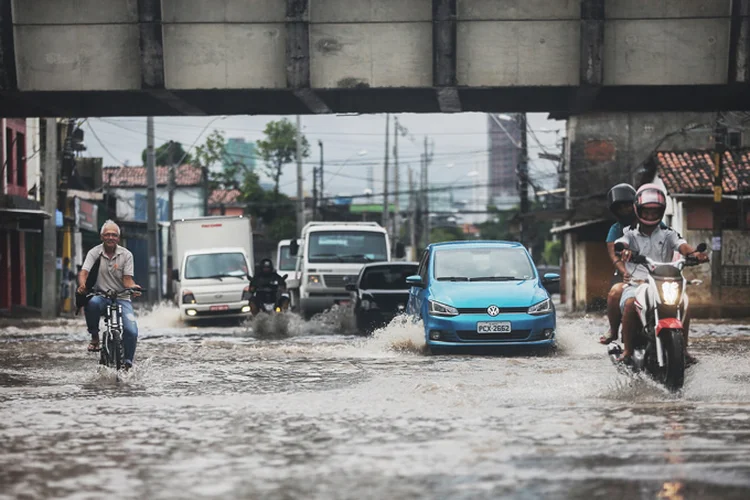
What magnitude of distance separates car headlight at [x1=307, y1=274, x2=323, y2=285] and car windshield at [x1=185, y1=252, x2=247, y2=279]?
2.11 meters

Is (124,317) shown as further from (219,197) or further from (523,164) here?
(219,197)

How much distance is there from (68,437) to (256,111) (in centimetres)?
1358

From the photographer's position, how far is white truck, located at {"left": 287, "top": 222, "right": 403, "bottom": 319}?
3105cm

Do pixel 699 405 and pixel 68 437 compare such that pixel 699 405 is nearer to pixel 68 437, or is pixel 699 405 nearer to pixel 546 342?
pixel 68 437

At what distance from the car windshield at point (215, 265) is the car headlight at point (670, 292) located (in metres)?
22.0

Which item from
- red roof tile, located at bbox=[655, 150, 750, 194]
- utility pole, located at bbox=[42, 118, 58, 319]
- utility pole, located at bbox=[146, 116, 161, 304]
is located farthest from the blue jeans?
utility pole, located at bbox=[146, 116, 161, 304]

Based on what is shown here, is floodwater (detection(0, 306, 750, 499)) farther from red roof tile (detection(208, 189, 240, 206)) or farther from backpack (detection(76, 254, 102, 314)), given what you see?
red roof tile (detection(208, 189, 240, 206))

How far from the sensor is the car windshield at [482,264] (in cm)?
1938

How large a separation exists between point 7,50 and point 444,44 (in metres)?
6.48

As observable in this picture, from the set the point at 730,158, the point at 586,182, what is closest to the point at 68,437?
the point at 730,158

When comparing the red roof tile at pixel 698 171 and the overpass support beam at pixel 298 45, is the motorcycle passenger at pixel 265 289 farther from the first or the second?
the red roof tile at pixel 698 171

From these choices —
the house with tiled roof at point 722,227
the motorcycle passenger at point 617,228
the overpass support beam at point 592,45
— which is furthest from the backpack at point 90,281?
the house with tiled roof at point 722,227

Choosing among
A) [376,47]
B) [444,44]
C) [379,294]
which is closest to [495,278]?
[444,44]

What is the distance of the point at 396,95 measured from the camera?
21.3 m
